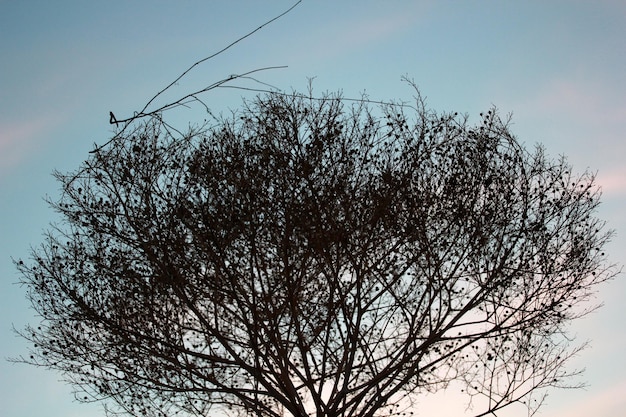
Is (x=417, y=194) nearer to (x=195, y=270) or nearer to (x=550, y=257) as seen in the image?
(x=550, y=257)

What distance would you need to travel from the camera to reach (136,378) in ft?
34.2

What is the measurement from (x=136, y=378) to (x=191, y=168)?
11.6 feet

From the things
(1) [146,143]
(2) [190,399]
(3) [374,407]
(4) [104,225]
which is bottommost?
A: (3) [374,407]

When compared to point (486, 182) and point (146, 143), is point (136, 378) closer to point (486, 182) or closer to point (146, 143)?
point (146, 143)

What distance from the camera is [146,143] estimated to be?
10211 millimetres

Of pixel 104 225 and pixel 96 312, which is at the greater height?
pixel 104 225

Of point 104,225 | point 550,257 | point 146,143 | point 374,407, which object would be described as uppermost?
point 146,143

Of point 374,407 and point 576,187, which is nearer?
point 374,407

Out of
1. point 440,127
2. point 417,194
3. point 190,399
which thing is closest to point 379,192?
point 417,194

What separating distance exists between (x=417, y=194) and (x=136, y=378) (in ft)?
18.0

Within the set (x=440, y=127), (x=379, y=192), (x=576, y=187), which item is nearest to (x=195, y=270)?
(x=379, y=192)

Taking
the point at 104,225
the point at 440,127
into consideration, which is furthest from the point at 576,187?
the point at 104,225

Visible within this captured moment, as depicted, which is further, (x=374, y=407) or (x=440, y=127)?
(x=440, y=127)

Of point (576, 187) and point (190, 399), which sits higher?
point (576, 187)
